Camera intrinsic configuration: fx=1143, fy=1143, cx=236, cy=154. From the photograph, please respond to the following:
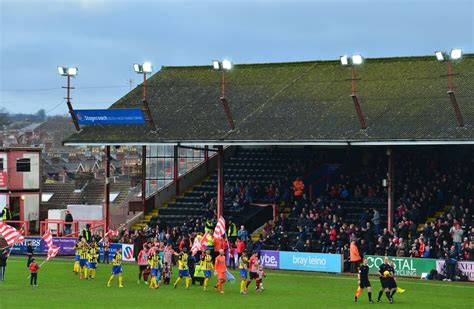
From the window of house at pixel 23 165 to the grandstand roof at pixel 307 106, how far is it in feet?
29.5

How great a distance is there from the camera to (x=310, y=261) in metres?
52.8

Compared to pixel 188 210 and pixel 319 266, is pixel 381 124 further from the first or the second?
pixel 188 210

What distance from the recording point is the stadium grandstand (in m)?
53.3

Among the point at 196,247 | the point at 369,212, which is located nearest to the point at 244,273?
the point at 196,247

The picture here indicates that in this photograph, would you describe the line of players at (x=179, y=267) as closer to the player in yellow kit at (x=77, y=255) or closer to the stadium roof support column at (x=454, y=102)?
the player in yellow kit at (x=77, y=255)

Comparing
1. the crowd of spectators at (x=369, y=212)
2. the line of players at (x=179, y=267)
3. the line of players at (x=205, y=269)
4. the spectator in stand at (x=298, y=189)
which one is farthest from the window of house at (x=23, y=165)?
the line of players at (x=205, y=269)

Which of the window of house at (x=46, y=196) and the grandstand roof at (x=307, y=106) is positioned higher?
the grandstand roof at (x=307, y=106)

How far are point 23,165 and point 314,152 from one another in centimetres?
1862

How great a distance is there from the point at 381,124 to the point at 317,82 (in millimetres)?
8002

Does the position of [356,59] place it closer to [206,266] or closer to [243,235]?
[243,235]

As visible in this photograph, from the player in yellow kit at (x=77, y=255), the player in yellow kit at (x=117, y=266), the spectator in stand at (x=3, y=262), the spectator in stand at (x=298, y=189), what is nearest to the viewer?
Answer: the player in yellow kit at (x=117, y=266)

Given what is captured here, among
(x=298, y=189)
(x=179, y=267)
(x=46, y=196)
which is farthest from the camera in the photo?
(x=46, y=196)

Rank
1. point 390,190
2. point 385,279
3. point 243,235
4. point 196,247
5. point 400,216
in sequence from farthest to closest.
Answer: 1. point 243,235
2. point 400,216
3. point 390,190
4. point 196,247
5. point 385,279

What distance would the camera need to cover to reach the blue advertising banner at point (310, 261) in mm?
52094
